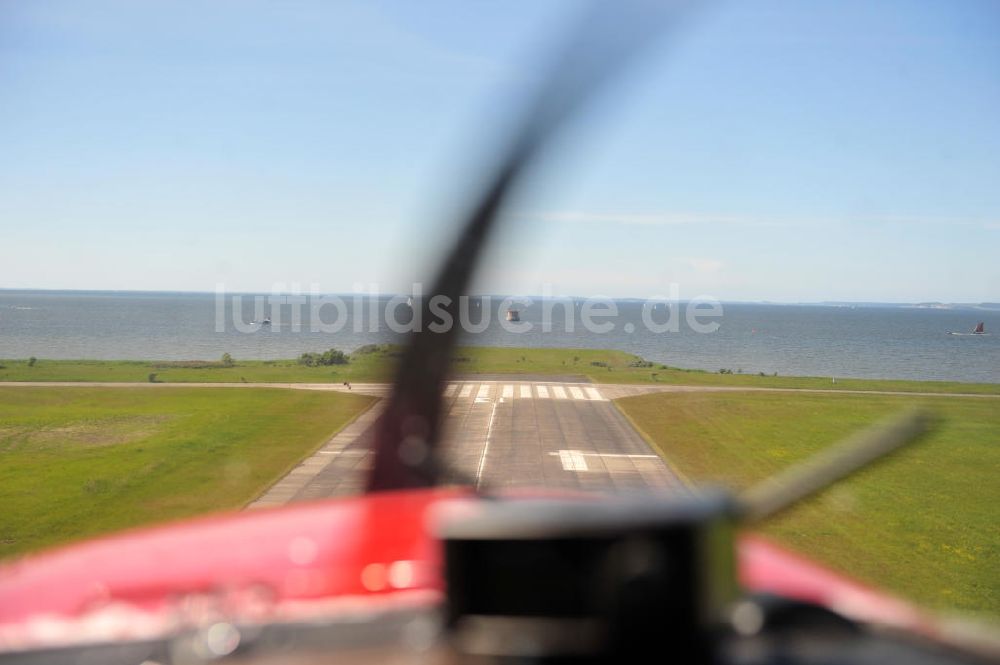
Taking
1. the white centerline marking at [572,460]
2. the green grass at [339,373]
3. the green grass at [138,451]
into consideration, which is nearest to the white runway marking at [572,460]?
the white centerline marking at [572,460]

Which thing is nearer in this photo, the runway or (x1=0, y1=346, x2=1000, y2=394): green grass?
the runway

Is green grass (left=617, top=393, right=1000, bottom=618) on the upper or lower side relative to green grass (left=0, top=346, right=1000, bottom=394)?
lower

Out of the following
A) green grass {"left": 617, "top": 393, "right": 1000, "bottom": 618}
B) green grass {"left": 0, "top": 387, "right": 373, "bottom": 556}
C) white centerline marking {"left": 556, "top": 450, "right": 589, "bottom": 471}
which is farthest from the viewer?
white centerline marking {"left": 556, "top": 450, "right": 589, "bottom": 471}

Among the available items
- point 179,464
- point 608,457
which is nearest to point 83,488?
point 179,464

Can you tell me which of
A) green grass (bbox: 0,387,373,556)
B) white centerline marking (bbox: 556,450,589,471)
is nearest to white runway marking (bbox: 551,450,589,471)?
white centerline marking (bbox: 556,450,589,471)

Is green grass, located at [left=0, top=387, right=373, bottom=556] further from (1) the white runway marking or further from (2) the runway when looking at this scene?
(1) the white runway marking

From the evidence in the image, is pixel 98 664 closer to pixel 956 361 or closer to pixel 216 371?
pixel 216 371

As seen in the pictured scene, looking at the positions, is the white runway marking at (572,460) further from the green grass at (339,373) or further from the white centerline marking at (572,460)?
the green grass at (339,373)

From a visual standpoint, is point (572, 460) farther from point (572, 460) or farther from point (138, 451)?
point (138, 451)
